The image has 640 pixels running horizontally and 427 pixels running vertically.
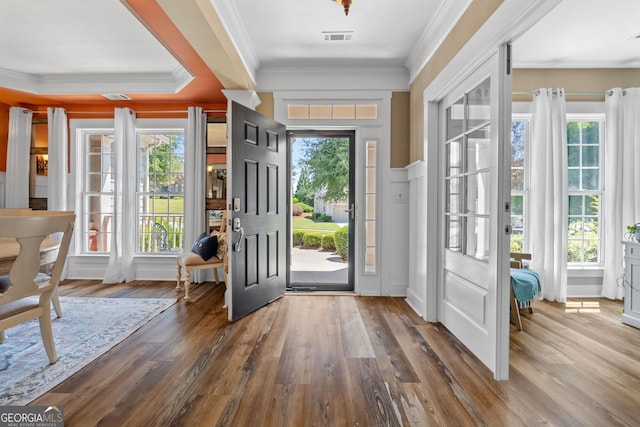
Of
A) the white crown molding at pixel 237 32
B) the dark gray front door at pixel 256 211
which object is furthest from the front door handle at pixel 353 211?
the white crown molding at pixel 237 32

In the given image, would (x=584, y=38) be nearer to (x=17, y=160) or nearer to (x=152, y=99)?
(x=152, y=99)

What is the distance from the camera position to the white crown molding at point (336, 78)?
3.88m

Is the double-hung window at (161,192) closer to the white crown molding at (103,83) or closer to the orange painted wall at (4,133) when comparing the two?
the white crown molding at (103,83)

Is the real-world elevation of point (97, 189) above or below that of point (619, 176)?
below

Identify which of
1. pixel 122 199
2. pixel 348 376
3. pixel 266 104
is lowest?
pixel 348 376

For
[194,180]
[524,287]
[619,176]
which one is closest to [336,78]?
[194,180]

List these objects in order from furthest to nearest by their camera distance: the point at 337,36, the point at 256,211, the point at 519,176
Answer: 1. the point at 519,176
2. the point at 256,211
3. the point at 337,36

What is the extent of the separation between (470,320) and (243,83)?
3314mm

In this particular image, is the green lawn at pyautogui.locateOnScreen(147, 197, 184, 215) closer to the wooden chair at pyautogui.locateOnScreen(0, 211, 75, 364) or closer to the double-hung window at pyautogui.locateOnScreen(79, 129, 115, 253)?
the double-hung window at pyautogui.locateOnScreen(79, 129, 115, 253)

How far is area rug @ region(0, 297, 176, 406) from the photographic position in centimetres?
195

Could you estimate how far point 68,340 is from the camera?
8.48 feet

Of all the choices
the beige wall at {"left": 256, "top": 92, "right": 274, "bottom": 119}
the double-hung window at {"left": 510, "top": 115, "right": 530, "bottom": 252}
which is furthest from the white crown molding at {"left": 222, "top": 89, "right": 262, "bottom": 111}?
the double-hung window at {"left": 510, "top": 115, "right": 530, "bottom": 252}

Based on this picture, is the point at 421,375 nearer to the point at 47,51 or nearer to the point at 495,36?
the point at 495,36

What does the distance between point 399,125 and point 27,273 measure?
3732 millimetres
